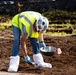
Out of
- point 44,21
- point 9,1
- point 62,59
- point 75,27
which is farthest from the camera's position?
point 9,1

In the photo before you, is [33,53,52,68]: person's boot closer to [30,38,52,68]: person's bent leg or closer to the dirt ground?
[30,38,52,68]: person's bent leg

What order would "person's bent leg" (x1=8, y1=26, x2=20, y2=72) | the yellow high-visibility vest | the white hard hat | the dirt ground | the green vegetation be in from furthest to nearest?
the green vegetation, the dirt ground, "person's bent leg" (x1=8, y1=26, x2=20, y2=72), the yellow high-visibility vest, the white hard hat

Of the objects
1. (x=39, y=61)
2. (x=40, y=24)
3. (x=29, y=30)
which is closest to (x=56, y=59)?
(x=39, y=61)

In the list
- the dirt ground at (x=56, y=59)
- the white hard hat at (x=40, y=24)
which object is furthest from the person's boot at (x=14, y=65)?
the white hard hat at (x=40, y=24)

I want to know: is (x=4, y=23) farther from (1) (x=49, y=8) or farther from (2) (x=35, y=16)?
(2) (x=35, y=16)

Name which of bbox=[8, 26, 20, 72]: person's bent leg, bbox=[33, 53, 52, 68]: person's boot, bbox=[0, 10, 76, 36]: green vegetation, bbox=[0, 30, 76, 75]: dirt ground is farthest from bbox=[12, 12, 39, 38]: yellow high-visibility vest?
bbox=[0, 10, 76, 36]: green vegetation

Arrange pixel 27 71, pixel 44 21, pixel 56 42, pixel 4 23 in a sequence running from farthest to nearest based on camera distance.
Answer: pixel 4 23, pixel 56 42, pixel 27 71, pixel 44 21

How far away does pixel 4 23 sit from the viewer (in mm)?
16172

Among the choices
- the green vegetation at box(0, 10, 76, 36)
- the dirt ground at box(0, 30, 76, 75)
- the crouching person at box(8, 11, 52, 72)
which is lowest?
the dirt ground at box(0, 30, 76, 75)

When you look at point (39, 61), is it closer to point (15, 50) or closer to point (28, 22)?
point (15, 50)

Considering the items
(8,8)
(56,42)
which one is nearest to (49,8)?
(8,8)

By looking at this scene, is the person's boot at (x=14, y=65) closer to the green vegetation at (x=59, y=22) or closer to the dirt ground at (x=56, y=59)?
the dirt ground at (x=56, y=59)

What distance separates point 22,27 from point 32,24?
21cm

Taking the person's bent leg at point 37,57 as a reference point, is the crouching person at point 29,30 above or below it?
above
